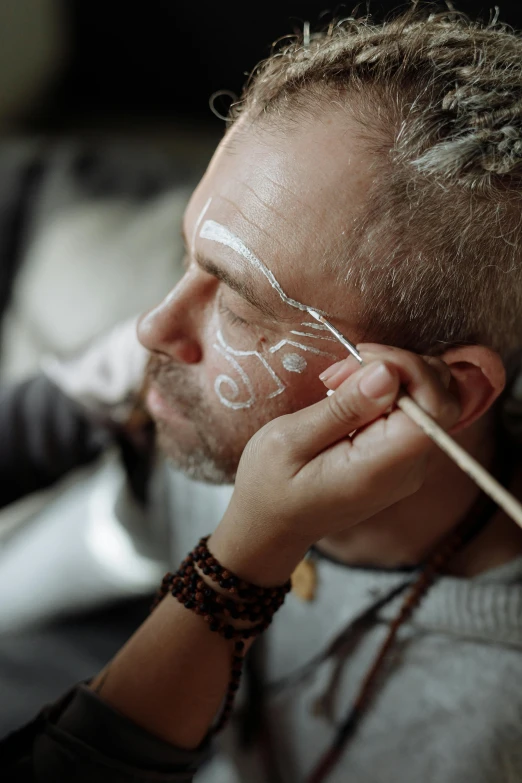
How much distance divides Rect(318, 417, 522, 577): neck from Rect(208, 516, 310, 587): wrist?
24cm

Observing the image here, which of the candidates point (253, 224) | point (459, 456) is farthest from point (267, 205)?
point (459, 456)

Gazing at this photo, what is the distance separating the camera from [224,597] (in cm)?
78

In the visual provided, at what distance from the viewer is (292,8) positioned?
1918 mm

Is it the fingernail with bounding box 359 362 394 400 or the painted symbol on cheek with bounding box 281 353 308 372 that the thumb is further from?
the painted symbol on cheek with bounding box 281 353 308 372

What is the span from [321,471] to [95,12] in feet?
6.69

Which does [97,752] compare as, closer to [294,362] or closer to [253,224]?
[294,362]

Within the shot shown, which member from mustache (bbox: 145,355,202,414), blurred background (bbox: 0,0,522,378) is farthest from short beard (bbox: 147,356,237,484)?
blurred background (bbox: 0,0,522,378)

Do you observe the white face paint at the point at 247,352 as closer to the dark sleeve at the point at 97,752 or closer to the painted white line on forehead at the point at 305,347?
the painted white line on forehead at the point at 305,347

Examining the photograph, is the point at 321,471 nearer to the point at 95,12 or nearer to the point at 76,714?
the point at 76,714

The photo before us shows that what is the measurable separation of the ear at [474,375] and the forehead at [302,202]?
0.15 m

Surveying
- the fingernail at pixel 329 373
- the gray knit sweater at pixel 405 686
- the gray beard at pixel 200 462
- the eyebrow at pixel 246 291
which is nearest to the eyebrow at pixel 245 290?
the eyebrow at pixel 246 291

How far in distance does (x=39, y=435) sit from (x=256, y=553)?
65cm

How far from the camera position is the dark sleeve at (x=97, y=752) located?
79 cm

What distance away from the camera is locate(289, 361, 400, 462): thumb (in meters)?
0.65
